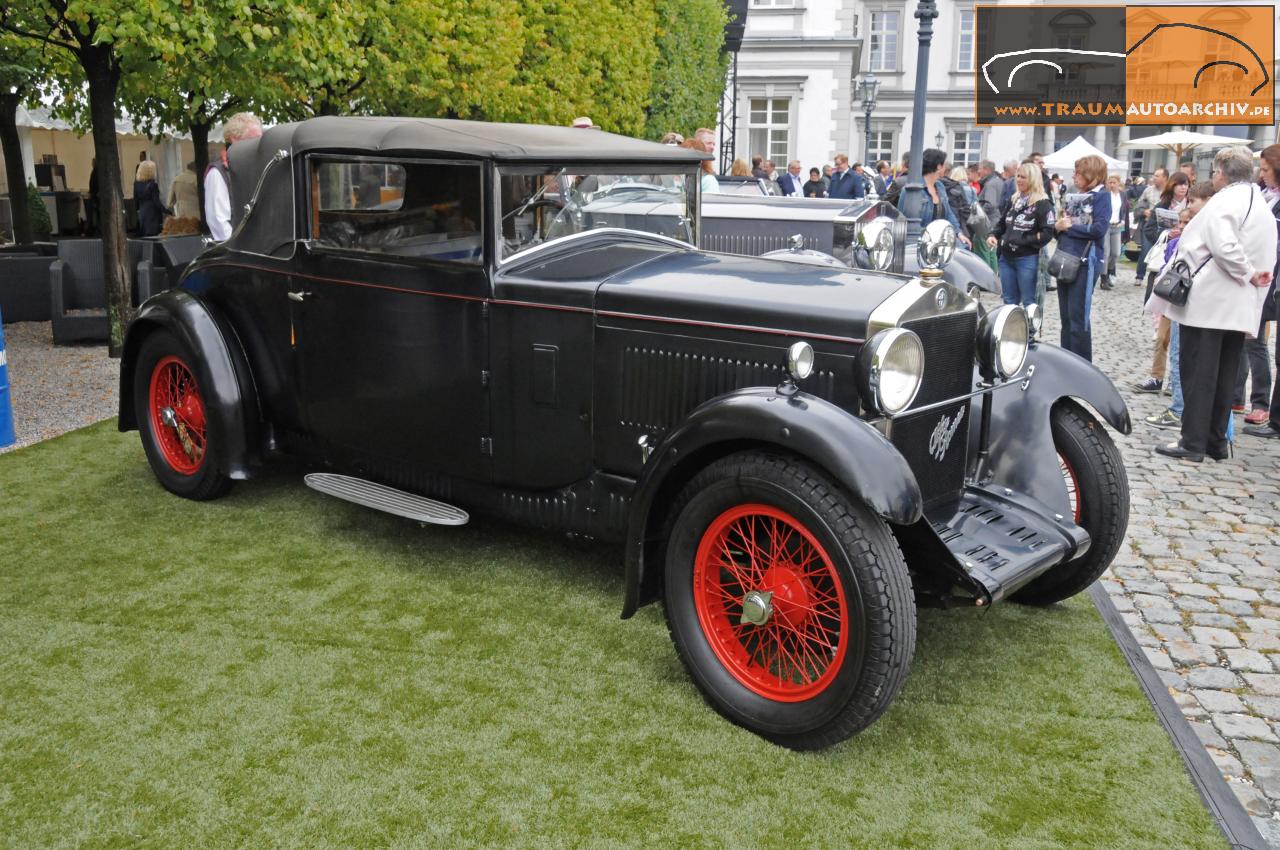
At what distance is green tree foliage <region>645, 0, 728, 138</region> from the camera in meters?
22.0

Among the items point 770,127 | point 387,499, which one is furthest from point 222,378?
point 770,127

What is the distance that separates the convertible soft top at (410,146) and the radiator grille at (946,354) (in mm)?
1442

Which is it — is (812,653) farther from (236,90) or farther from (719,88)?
(719,88)

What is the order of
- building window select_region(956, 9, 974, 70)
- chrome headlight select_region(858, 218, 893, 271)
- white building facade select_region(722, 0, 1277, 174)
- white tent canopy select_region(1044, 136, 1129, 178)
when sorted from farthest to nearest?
building window select_region(956, 9, 974, 70) < white building facade select_region(722, 0, 1277, 174) < white tent canopy select_region(1044, 136, 1129, 178) < chrome headlight select_region(858, 218, 893, 271)

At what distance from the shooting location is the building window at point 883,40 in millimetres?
48469

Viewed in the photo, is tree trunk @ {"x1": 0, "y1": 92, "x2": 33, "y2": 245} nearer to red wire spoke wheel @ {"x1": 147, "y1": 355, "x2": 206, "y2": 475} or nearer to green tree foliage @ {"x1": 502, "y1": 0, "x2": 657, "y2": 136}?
green tree foliage @ {"x1": 502, "y1": 0, "x2": 657, "y2": 136}

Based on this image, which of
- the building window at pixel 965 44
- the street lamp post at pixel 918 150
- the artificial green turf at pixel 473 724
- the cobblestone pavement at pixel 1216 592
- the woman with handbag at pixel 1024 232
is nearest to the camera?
the artificial green turf at pixel 473 724

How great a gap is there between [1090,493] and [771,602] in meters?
1.49

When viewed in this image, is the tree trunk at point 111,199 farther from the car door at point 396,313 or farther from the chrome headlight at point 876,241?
the chrome headlight at point 876,241

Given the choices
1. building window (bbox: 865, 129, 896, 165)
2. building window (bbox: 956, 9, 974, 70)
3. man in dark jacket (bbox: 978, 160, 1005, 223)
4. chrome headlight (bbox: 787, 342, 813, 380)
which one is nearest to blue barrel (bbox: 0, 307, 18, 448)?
chrome headlight (bbox: 787, 342, 813, 380)

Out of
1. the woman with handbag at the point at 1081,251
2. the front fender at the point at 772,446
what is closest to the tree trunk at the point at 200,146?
the woman with handbag at the point at 1081,251

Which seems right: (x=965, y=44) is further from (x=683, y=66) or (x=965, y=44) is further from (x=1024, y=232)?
(x=1024, y=232)

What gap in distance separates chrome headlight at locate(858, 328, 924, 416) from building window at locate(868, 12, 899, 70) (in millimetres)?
49003

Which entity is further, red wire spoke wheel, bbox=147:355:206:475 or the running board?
red wire spoke wheel, bbox=147:355:206:475
